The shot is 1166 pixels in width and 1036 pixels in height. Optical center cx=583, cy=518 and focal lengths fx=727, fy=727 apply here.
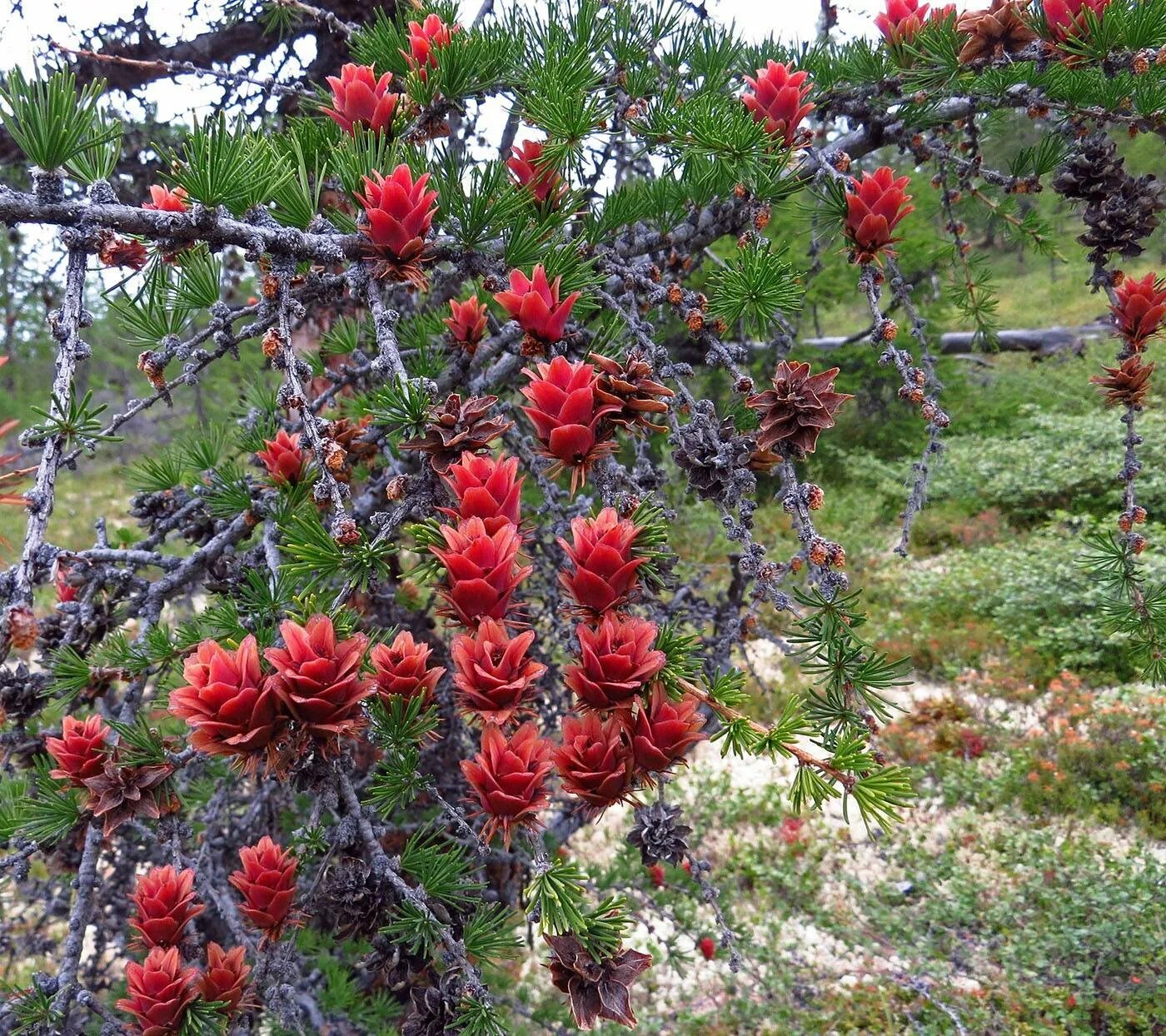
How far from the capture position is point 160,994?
0.95m

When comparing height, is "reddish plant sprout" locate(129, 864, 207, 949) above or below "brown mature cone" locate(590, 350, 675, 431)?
below

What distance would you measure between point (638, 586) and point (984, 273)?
5.26 feet

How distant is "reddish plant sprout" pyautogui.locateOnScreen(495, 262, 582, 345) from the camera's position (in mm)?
1016

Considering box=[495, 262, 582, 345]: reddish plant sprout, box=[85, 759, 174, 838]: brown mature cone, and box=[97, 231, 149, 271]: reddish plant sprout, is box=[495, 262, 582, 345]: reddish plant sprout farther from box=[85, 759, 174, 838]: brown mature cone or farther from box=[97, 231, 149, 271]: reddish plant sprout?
box=[85, 759, 174, 838]: brown mature cone

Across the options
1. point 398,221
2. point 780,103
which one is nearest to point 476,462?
point 398,221

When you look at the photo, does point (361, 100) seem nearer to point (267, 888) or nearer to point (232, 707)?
point (232, 707)

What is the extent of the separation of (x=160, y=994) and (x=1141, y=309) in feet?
6.23

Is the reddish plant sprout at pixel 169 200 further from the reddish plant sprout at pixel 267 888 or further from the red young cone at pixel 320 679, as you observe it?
the reddish plant sprout at pixel 267 888

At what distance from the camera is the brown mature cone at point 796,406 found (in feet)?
3.18

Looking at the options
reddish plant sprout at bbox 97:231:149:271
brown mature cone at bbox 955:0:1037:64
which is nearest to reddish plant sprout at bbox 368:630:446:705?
reddish plant sprout at bbox 97:231:149:271

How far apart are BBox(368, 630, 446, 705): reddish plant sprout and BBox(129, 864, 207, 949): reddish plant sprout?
522 mm

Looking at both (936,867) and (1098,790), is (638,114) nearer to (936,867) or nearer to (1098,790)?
(936,867)

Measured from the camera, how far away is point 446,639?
96.0 inches

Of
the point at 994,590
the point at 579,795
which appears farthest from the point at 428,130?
the point at 994,590
